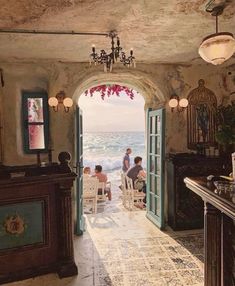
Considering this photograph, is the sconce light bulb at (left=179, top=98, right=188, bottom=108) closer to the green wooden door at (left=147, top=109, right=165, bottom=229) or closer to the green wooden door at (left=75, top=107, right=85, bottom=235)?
the green wooden door at (left=147, top=109, right=165, bottom=229)

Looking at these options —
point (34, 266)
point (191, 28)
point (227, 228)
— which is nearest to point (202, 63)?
point (191, 28)

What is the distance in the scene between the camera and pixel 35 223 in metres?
3.57

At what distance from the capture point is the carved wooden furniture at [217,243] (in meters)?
2.29

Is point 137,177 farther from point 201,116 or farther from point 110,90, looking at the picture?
point 201,116

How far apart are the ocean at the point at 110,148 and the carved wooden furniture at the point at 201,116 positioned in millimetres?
13336

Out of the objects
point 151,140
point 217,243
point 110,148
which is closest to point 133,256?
point 217,243

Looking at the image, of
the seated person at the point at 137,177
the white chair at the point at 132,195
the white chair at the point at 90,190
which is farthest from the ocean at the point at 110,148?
the white chair at the point at 90,190

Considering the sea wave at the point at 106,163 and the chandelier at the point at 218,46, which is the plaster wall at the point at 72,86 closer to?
the chandelier at the point at 218,46

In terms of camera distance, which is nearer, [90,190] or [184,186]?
[184,186]

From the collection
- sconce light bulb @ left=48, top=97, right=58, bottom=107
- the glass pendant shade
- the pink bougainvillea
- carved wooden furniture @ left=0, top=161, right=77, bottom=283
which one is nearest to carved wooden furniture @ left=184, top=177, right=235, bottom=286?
the glass pendant shade

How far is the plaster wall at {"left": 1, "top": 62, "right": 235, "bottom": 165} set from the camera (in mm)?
5156

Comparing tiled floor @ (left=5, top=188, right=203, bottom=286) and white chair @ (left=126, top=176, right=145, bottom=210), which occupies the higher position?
white chair @ (left=126, top=176, right=145, bottom=210)

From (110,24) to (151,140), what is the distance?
3.04 meters

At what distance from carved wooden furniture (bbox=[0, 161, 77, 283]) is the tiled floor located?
0.61 ft
